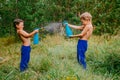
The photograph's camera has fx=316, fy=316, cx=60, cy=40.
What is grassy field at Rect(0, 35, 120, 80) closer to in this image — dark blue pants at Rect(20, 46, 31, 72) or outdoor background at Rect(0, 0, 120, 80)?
outdoor background at Rect(0, 0, 120, 80)

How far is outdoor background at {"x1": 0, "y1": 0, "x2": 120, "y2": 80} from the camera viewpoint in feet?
22.3

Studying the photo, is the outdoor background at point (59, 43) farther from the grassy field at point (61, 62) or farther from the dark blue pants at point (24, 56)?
the dark blue pants at point (24, 56)

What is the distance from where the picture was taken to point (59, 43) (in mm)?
11258

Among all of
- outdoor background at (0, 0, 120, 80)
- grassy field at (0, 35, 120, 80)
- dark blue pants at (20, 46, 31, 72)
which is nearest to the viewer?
grassy field at (0, 35, 120, 80)

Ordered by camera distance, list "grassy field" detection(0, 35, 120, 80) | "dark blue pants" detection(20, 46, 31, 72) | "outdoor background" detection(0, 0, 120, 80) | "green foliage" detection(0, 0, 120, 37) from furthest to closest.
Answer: "green foliage" detection(0, 0, 120, 37), "dark blue pants" detection(20, 46, 31, 72), "outdoor background" detection(0, 0, 120, 80), "grassy field" detection(0, 35, 120, 80)

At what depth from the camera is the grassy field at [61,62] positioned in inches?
250

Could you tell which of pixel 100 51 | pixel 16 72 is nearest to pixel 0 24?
pixel 100 51

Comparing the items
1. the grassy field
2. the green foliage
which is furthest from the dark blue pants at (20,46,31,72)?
the green foliage

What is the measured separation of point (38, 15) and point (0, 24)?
5.86ft

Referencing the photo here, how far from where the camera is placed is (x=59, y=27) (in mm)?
13227

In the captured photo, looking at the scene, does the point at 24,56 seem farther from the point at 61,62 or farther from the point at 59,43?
the point at 59,43

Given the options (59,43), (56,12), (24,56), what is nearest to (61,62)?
(24,56)

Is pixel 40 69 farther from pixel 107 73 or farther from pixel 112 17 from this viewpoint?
pixel 112 17

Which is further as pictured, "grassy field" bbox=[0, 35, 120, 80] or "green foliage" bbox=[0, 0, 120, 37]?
"green foliage" bbox=[0, 0, 120, 37]
